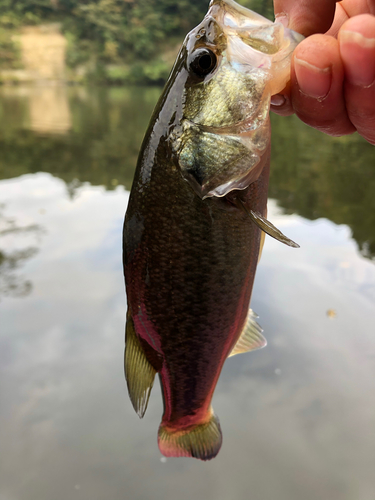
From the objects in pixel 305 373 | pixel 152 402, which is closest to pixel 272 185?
pixel 305 373

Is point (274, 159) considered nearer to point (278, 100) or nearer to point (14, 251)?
point (14, 251)

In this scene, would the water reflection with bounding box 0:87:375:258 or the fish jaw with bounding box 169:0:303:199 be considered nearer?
the fish jaw with bounding box 169:0:303:199

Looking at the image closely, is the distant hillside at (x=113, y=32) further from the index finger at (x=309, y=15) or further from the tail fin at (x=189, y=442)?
the tail fin at (x=189, y=442)

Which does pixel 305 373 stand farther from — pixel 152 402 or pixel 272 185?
pixel 272 185

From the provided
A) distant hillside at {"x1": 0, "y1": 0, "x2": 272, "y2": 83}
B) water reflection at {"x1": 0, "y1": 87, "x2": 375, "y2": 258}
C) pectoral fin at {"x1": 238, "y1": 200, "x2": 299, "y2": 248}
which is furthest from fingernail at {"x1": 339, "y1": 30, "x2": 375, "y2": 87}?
distant hillside at {"x1": 0, "y1": 0, "x2": 272, "y2": 83}

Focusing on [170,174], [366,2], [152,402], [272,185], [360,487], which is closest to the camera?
[170,174]

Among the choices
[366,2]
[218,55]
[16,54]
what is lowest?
[16,54]

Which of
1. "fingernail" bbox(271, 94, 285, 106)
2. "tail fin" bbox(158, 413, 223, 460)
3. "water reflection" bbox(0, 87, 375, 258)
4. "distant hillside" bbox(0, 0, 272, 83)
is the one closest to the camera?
"fingernail" bbox(271, 94, 285, 106)

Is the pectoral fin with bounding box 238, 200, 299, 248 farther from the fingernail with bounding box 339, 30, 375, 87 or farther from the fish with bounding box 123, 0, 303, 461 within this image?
the fingernail with bounding box 339, 30, 375, 87
